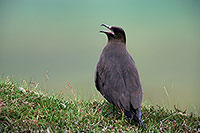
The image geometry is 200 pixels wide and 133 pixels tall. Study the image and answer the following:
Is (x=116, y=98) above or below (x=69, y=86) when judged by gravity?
below

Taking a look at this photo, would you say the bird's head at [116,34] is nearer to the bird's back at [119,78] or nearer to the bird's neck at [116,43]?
the bird's neck at [116,43]

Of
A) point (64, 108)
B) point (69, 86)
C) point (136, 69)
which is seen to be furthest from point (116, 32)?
point (64, 108)

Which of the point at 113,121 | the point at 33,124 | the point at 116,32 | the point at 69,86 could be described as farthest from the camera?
the point at 116,32

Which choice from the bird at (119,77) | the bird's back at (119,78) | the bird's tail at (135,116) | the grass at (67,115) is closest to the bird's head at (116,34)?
the bird at (119,77)

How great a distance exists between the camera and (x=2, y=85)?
533cm

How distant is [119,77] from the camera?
16.7 ft

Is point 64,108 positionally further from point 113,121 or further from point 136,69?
point 136,69

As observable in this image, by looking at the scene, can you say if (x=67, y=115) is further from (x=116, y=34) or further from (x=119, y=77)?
(x=116, y=34)

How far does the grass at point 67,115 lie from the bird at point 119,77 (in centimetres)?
27

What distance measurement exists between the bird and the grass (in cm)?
27

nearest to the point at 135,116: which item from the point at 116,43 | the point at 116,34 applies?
the point at 116,43

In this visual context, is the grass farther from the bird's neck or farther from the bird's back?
the bird's neck

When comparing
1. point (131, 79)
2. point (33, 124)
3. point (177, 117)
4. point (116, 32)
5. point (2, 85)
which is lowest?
point (177, 117)

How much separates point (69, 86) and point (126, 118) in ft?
4.13
